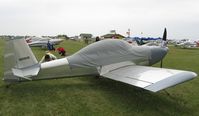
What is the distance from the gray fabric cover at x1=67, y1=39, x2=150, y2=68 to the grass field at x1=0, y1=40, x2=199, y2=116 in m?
0.86

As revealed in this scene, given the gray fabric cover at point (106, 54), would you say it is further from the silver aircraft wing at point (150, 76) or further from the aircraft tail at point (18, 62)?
the aircraft tail at point (18, 62)

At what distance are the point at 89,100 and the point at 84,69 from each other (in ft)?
5.05

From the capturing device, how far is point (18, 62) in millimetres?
6895

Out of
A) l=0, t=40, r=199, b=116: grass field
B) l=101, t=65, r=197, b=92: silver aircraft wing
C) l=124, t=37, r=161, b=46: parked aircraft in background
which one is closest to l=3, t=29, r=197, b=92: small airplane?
l=101, t=65, r=197, b=92: silver aircraft wing

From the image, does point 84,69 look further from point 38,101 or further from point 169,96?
point 169,96

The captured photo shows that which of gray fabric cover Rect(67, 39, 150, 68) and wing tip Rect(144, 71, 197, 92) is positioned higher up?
gray fabric cover Rect(67, 39, 150, 68)

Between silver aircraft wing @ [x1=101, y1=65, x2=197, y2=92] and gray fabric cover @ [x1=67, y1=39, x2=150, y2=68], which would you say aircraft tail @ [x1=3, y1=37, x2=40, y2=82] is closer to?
gray fabric cover @ [x1=67, y1=39, x2=150, y2=68]

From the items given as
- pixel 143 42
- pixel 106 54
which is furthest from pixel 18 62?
pixel 143 42

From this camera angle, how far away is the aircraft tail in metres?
6.68

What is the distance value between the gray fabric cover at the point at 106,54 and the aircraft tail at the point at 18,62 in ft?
4.25

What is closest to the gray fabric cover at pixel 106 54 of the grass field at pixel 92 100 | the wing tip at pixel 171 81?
the grass field at pixel 92 100

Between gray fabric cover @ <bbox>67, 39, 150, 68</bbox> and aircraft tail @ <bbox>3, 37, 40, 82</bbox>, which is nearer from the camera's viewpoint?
aircraft tail @ <bbox>3, 37, 40, 82</bbox>

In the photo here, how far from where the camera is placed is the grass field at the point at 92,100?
5.71 m

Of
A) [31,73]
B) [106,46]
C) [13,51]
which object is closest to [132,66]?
[106,46]
